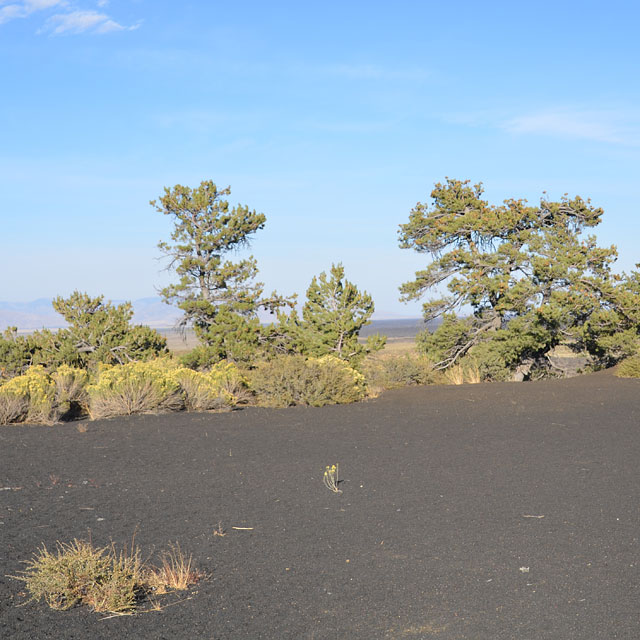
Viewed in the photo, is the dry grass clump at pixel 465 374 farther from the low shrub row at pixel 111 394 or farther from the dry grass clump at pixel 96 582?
the dry grass clump at pixel 96 582

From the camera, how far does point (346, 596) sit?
4570 mm

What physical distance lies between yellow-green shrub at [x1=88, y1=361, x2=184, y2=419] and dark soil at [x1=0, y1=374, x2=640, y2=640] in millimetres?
A: 1353

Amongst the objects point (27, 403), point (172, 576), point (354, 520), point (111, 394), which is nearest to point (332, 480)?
point (354, 520)

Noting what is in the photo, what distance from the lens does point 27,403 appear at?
12438mm

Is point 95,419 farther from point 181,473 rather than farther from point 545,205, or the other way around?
point 545,205

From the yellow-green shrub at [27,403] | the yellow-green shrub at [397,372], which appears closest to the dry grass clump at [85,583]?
the yellow-green shrub at [27,403]

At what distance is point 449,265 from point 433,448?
1368 centimetres

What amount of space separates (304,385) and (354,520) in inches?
316

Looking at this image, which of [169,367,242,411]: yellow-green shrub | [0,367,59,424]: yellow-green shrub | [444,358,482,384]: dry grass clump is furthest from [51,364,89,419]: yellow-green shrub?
[444,358,482,384]: dry grass clump

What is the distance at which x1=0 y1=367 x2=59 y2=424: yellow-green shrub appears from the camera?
12.2 meters

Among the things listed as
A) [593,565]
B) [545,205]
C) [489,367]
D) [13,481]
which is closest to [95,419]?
[13,481]

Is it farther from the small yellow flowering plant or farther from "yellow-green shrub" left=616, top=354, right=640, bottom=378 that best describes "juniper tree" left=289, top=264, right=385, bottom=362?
the small yellow flowering plant

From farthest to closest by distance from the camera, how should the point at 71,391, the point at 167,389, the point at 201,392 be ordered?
the point at 71,391 → the point at 201,392 → the point at 167,389

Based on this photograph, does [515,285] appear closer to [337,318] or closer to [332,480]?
[337,318]
